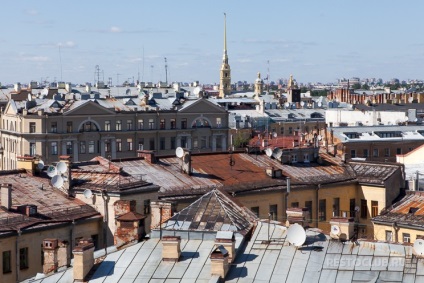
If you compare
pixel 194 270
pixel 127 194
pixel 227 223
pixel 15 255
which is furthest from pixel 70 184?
pixel 194 270

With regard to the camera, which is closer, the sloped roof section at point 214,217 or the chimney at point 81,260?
the chimney at point 81,260

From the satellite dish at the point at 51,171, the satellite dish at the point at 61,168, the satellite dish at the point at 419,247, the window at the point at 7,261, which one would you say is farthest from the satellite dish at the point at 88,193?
the satellite dish at the point at 419,247

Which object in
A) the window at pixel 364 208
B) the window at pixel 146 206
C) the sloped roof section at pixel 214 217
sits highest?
the sloped roof section at pixel 214 217

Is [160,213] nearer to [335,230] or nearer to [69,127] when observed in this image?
[335,230]

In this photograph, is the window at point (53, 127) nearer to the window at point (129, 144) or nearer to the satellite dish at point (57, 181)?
the window at point (129, 144)

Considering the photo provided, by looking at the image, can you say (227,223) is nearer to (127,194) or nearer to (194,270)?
(194,270)

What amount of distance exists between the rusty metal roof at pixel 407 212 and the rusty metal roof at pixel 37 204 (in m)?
13.0

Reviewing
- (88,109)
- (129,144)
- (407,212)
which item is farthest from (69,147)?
(407,212)

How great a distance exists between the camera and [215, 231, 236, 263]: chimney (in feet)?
80.7

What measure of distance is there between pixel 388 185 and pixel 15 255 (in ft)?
71.5

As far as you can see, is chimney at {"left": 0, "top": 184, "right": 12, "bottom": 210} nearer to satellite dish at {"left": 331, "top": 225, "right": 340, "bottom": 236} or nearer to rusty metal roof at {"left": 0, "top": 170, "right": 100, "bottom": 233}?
rusty metal roof at {"left": 0, "top": 170, "right": 100, "bottom": 233}

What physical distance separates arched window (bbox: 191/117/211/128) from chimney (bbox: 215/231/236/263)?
70888 mm

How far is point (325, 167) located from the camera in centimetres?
5344

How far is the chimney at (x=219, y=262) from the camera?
23734mm
